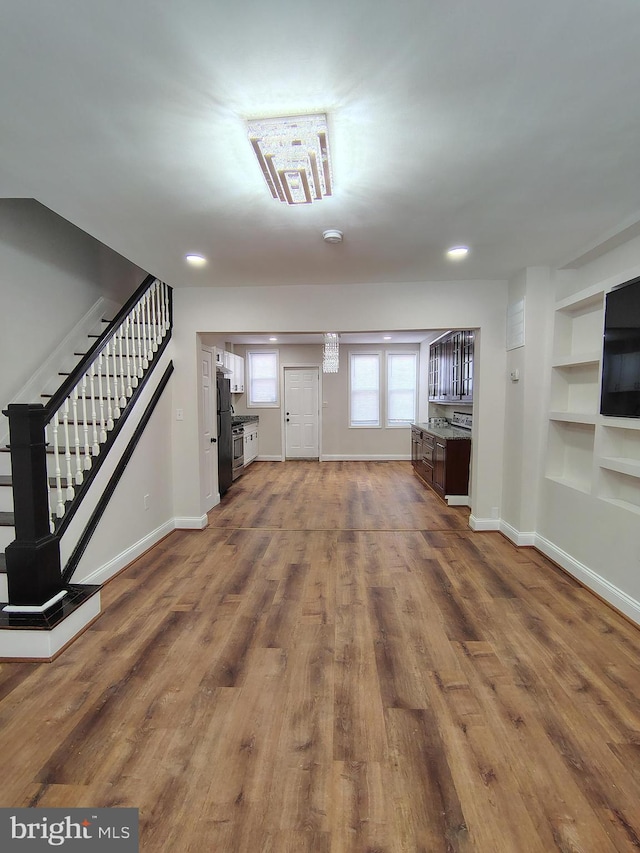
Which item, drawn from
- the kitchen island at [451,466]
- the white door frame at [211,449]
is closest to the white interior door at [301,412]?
the kitchen island at [451,466]

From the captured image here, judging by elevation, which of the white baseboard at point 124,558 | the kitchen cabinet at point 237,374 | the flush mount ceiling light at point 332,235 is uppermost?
the flush mount ceiling light at point 332,235

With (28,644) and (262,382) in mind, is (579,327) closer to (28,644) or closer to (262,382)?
(28,644)

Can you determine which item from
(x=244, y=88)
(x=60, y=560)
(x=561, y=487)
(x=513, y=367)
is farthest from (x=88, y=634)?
(x=513, y=367)

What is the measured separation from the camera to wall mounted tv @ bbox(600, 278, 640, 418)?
7.82 feet

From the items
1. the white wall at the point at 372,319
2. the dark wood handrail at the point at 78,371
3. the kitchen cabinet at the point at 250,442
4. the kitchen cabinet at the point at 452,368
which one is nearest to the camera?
the dark wood handrail at the point at 78,371

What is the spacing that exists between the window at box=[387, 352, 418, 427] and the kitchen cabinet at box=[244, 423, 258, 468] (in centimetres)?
289

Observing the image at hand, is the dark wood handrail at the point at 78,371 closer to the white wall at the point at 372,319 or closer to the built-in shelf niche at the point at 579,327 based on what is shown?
the white wall at the point at 372,319

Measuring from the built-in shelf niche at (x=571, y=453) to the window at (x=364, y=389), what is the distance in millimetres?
4858

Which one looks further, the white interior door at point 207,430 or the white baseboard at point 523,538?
the white interior door at point 207,430

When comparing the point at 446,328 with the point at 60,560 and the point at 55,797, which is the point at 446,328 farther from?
the point at 55,797

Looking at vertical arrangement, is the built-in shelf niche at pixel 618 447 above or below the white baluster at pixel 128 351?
below

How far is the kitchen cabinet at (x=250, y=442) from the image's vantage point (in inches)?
278

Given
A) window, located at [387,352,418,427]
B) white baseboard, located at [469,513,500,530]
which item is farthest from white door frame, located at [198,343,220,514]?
window, located at [387,352,418,427]

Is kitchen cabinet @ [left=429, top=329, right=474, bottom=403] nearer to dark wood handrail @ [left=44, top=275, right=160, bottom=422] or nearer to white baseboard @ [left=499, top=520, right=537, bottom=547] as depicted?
white baseboard @ [left=499, top=520, right=537, bottom=547]
